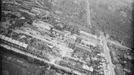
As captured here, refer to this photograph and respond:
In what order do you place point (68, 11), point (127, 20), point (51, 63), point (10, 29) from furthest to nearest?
point (127, 20)
point (68, 11)
point (10, 29)
point (51, 63)

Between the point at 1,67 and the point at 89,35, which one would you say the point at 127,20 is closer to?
the point at 89,35

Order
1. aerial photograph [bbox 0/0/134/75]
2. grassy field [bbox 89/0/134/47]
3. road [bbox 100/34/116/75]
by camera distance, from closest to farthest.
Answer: aerial photograph [bbox 0/0/134/75]
road [bbox 100/34/116/75]
grassy field [bbox 89/0/134/47]

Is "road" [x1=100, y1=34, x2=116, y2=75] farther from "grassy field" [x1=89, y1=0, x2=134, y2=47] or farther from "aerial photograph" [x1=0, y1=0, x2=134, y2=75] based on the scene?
"grassy field" [x1=89, y1=0, x2=134, y2=47]

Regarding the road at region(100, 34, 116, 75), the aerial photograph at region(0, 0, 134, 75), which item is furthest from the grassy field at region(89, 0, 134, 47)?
the road at region(100, 34, 116, 75)

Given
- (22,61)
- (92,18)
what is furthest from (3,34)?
(92,18)

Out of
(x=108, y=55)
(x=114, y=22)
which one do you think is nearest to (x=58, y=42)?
(x=108, y=55)

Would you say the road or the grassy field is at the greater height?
the grassy field

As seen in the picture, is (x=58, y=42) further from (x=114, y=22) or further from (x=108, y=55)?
(x=114, y=22)

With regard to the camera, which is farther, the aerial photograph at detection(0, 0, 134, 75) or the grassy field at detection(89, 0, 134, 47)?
the grassy field at detection(89, 0, 134, 47)
